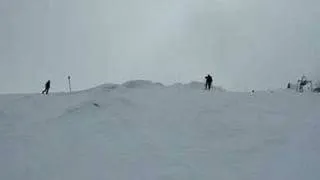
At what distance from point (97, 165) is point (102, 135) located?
341 cm

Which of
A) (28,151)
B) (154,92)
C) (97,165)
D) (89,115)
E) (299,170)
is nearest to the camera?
(299,170)

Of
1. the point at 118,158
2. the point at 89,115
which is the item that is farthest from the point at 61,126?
the point at 118,158

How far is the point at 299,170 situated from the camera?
16422mm

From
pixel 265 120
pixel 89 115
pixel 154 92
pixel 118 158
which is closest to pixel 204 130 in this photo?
pixel 265 120

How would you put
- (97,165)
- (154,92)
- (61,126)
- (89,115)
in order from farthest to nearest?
1. (154,92)
2. (89,115)
3. (61,126)
4. (97,165)

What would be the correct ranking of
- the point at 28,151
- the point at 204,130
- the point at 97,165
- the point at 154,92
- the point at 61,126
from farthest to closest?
the point at 154,92 < the point at 61,126 < the point at 204,130 < the point at 28,151 < the point at 97,165

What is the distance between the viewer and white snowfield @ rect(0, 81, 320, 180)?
16.9 m

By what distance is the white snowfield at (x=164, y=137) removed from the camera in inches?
666

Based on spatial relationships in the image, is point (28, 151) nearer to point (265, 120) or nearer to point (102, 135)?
point (102, 135)

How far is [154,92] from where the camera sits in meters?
29.5

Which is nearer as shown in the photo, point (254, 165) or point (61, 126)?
point (254, 165)

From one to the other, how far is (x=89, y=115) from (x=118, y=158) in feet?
20.8

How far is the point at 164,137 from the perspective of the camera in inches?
794

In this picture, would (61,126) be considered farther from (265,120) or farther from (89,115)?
(265,120)
